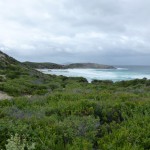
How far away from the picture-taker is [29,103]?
33.2ft

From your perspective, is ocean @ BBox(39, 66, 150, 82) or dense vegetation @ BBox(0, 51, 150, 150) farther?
ocean @ BBox(39, 66, 150, 82)

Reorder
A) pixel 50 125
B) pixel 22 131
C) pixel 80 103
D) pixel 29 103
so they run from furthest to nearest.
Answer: pixel 29 103 → pixel 80 103 → pixel 50 125 → pixel 22 131

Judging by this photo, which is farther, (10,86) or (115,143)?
(10,86)

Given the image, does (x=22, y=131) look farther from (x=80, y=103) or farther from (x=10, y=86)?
(x=10, y=86)

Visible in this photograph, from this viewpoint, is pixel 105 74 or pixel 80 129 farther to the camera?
pixel 105 74

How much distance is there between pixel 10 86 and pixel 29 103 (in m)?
9.49

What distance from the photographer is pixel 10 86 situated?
19281 mm

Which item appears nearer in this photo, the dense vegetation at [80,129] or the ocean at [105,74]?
the dense vegetation at [80,129]

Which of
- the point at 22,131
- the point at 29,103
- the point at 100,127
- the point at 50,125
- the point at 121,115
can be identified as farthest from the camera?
the point at 29,103

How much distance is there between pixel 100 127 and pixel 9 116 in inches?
81.9

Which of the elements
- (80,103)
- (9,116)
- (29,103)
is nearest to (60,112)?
(80,103)

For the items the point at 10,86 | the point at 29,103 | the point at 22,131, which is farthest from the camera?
the point at 10,86

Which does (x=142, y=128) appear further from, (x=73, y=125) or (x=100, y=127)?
(x=73, y=125)

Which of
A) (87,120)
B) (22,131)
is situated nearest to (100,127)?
(87,120)
